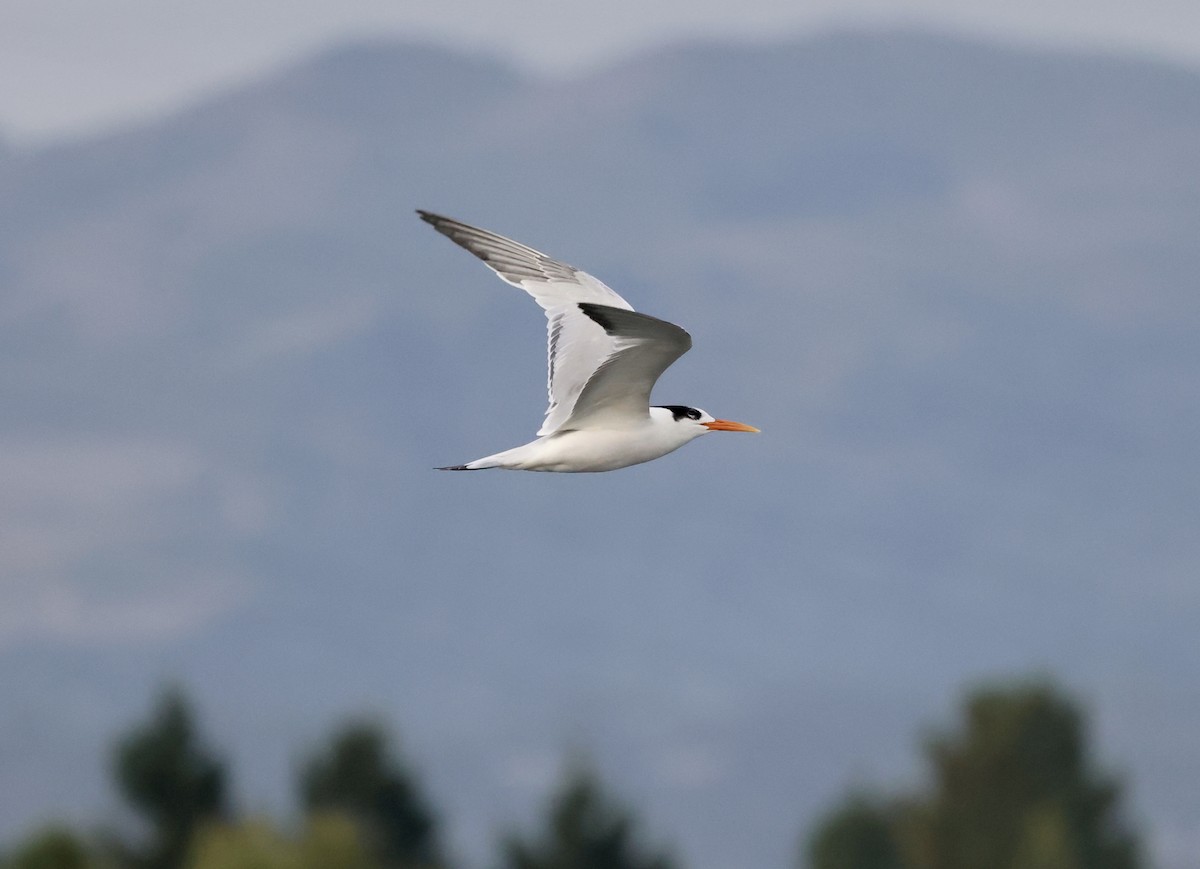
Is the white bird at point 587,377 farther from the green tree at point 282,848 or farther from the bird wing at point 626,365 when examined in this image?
the green tree at point 282,848

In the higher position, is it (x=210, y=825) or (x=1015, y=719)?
(x=1015, y=719)

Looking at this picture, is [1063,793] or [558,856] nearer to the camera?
[558,856]

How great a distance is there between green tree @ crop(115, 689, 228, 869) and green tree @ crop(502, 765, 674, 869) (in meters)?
9.13

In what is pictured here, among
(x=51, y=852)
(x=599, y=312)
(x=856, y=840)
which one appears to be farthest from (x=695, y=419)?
(x=856, y=840)

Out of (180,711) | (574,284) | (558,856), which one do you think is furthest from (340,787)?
(574,284)

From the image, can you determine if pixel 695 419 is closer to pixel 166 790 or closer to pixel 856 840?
pixel 166 790

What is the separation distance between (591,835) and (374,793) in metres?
8.60

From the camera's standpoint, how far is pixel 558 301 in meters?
17.2

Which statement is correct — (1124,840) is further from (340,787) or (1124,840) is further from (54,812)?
(54,812)

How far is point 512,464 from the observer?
1511 centimetres

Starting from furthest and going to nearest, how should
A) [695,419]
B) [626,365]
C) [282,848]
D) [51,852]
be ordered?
[282,848] → [51,852] → [695,419] → [626,365]

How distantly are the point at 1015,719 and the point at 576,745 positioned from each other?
Result: 98.9 feet

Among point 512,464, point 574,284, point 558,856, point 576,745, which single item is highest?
point 574,284

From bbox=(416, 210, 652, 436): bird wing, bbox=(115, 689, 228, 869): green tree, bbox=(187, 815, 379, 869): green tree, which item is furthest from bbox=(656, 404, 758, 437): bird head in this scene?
bbox=(115, 689, 228, 869): green tree
